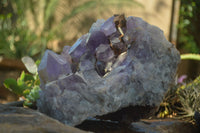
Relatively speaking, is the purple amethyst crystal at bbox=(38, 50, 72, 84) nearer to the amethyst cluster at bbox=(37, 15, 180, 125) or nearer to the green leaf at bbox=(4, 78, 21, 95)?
the amethyst cluster at bbox=(37, 15, 180, 125)

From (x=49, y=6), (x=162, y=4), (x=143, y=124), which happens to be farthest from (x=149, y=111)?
(x=49, y=6)

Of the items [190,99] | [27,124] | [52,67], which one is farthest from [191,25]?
[27,124]

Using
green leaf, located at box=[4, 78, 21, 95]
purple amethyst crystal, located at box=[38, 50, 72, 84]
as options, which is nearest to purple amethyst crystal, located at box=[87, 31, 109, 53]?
purple amethyst crystal, located at box=[38, 50, 72, 84]

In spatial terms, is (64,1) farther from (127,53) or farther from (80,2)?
(127,53)

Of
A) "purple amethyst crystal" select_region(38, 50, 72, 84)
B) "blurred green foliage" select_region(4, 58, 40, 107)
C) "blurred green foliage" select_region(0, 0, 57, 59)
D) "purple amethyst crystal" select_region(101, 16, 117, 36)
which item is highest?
"blurred green foliage" select_region(0, 0, 57, 59)

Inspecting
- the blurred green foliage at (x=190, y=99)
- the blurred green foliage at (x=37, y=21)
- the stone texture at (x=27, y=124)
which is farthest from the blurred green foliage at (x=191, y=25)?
the stone texture at (x=27, y=124)

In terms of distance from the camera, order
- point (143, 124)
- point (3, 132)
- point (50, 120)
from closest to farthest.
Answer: point (3, 132), point (50, 120), point (143, 124)
